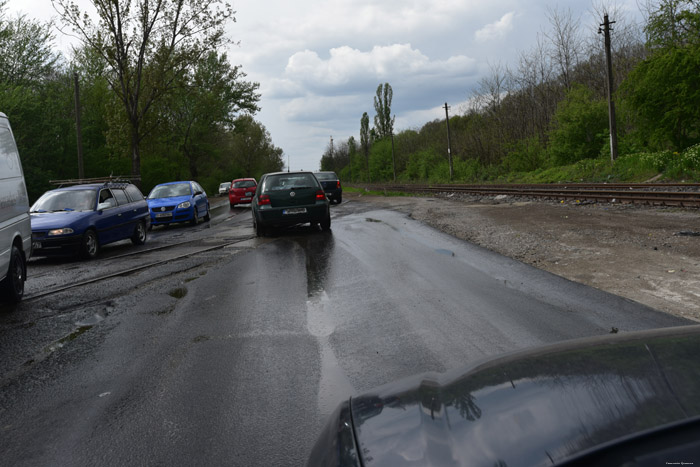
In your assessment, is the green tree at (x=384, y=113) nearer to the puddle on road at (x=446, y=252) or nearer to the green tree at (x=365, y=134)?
the green tree at (x=365, y=134)

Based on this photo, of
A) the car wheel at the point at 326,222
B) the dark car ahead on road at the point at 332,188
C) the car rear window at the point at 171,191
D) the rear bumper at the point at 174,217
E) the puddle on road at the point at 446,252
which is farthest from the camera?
the dark car ahead on road at the point at 332,188

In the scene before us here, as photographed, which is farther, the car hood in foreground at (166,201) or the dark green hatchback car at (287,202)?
the car hood in foreground at (166,201)

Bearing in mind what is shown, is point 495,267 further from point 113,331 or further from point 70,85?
point 70,85

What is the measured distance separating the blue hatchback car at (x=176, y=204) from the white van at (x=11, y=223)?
11294mm

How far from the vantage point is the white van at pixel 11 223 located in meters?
6.84

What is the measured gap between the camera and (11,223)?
7.20m

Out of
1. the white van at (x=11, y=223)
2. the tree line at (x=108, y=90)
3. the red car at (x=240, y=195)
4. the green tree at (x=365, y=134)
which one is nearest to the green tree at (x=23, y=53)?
the tree line at (x=108, y=90)

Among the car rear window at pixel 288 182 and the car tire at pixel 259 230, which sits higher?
the car rear window at pixel 288 182

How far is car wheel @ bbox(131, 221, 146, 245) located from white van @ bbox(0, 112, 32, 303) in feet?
20.1

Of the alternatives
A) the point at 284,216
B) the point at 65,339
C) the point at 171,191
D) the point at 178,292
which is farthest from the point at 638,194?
the point at 65,339

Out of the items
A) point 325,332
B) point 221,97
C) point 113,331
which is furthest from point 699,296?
point 221,97

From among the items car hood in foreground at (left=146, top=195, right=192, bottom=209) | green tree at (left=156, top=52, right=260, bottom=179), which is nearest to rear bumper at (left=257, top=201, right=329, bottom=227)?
car hood in foreground at (left=146, top=195, right=192, bottom=209)

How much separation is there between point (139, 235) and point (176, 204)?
5244mm

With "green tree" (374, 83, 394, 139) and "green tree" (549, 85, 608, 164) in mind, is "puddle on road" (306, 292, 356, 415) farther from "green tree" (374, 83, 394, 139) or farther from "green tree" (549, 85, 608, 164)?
"green tree" (374, 83, 394, 139)
